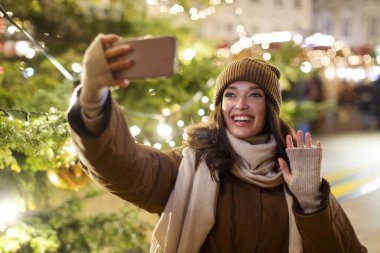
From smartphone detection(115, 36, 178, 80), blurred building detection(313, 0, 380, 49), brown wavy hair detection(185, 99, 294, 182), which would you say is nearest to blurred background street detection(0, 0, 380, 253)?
brown wavy hair detection(185, 99, 294, 182)

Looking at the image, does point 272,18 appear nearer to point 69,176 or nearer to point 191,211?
point 69,176

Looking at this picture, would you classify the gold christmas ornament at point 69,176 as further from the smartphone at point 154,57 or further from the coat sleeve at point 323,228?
the smartphone at point 154,57

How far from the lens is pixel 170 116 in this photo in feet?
15.9

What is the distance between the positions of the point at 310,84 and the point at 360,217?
8493 millimetres

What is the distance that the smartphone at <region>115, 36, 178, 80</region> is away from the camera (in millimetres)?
1574

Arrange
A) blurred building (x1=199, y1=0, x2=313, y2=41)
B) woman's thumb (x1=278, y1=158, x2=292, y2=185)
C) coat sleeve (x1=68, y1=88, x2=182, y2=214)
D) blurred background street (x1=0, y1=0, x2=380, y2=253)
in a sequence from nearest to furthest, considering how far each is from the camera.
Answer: coat sleeve (x1=68, y1=88, x2=182, y2=214) < woman's thumb (x1=278, y1=158, x2=292, y2=185) < blurred background street (x1=0, y1=0, x2=380, y2=253) < blurred building (x1=199, y1=0, x2=313, y2=41)

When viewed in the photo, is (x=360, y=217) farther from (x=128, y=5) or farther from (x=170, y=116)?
(x=128, y=5)

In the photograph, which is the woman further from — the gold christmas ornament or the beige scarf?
the gold christmas ornament

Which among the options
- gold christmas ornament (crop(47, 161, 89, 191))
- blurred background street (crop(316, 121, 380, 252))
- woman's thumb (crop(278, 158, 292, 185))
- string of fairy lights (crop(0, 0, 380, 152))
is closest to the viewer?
woman's thumb (crop(278, 158, 292, 185))

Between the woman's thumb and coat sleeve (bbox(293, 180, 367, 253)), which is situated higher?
the woman's thumb

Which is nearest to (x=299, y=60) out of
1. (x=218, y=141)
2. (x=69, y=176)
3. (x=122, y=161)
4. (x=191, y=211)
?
(x=69, y=176)

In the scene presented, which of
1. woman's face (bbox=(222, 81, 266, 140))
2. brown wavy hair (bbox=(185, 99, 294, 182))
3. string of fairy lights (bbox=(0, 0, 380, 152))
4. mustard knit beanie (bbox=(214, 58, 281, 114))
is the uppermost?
string of fairy lights (bbox=(0, 0, 380, 152))

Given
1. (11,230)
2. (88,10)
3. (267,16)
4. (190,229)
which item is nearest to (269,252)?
(190,229)

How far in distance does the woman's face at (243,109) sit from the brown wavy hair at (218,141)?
54 mm
